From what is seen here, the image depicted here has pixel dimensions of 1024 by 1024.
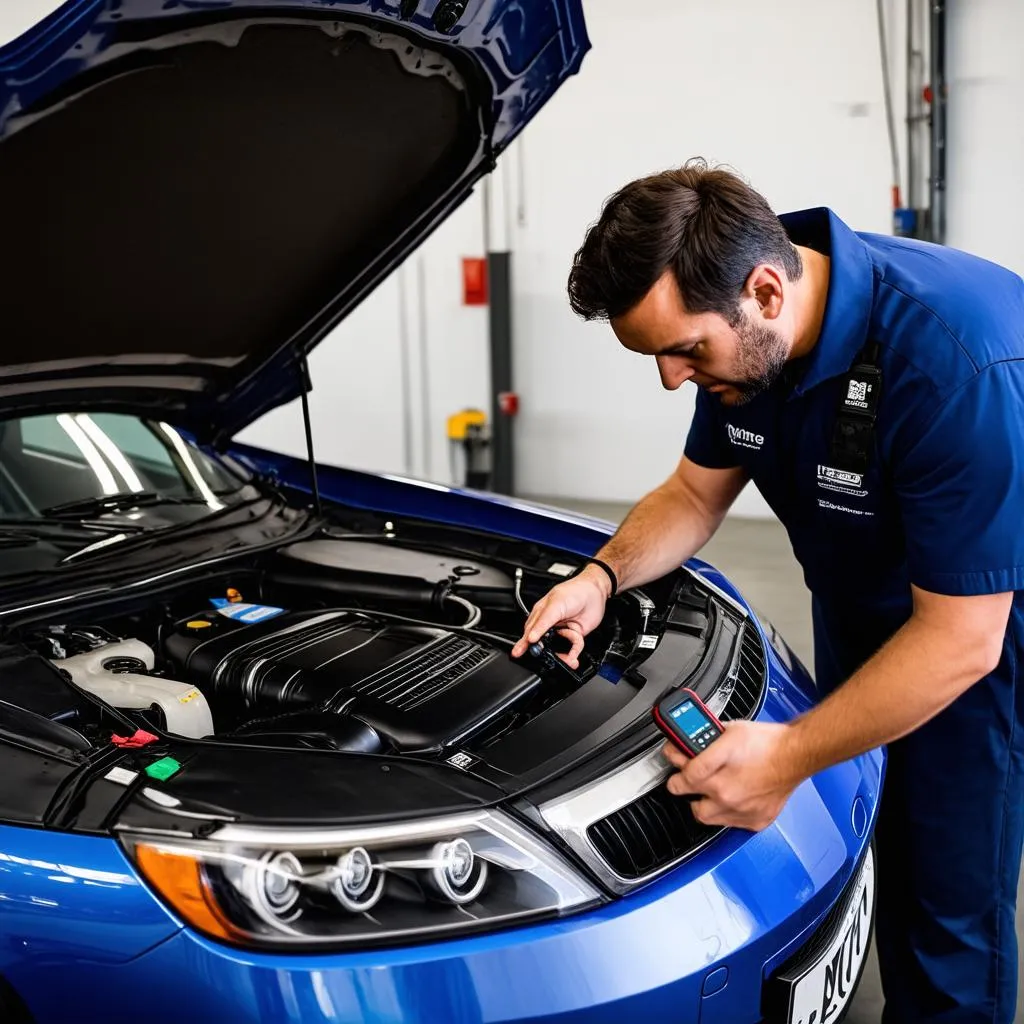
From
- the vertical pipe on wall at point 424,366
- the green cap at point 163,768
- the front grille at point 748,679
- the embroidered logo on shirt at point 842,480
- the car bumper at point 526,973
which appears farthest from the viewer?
the vertical pipe on wall at point 424,366

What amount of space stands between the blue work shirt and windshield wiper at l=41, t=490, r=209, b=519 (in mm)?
1045

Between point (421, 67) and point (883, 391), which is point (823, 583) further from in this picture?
point (421, 67)

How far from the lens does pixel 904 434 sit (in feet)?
4.56

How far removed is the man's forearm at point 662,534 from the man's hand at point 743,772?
0.59 meters

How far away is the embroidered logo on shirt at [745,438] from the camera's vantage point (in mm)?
1639

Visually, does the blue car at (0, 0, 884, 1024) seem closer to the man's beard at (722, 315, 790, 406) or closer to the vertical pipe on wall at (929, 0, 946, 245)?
the man's beard at (722, 315, 790, 406)

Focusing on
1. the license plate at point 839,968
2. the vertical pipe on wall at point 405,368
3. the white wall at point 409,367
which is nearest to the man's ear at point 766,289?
the license plate at point 839,968

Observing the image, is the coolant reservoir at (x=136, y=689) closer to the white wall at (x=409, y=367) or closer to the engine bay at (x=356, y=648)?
the engine bay at (x=356, y=648)

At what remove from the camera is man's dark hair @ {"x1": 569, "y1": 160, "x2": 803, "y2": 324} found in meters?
1.29

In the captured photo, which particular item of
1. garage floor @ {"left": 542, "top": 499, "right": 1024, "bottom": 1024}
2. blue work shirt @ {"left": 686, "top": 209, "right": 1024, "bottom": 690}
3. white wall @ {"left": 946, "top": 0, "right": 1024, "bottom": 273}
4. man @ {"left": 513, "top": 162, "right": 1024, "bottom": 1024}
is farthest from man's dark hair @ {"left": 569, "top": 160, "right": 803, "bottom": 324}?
white wall @ {"left": 946, "top": 0, "right": 1024, "bottom": 273}

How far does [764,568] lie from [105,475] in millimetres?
2918

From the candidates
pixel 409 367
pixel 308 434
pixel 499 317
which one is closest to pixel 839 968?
pixel 308 434

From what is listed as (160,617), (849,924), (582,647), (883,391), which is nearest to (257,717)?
(160,617)

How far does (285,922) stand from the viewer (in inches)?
44.5
